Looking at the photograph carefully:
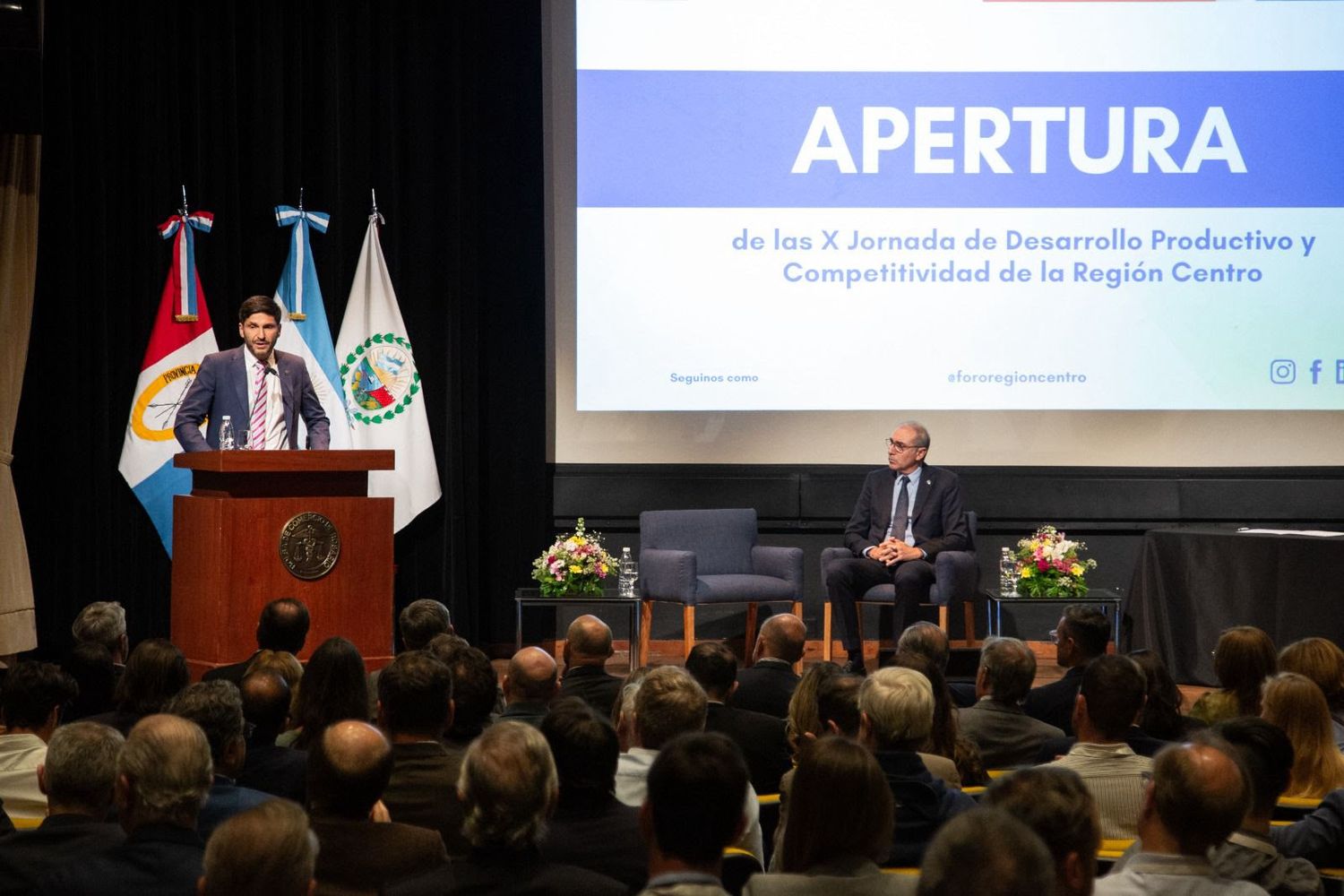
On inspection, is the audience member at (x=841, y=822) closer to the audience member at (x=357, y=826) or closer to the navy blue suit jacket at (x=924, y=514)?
the audience member at (x=357, y=826)

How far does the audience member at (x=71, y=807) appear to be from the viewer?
7.99 feet

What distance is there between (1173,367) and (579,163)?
3407mm

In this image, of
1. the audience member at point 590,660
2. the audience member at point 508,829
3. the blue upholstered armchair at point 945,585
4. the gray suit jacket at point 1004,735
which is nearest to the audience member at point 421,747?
the audience member at point 508,829

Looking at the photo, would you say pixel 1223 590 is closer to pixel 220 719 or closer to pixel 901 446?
Answer: pixel 901 446

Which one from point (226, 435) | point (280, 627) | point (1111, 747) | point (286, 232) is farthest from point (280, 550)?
point (1111, 747)

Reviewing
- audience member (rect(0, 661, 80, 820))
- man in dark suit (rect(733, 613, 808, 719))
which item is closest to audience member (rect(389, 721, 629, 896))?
Answer: audience member (rect(0, 661, 80, 820))

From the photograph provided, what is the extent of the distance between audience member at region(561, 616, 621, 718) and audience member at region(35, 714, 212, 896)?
1.81 metres

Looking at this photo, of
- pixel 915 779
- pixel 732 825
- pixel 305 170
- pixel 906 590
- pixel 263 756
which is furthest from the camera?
pixel 305 170

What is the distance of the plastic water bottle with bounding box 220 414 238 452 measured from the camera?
18.2ft

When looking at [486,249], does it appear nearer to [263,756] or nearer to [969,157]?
[969,157]

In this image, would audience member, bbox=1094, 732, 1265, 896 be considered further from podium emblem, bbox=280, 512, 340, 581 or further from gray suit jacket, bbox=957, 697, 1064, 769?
podium emblem, bbox=280, 512, 340, 581

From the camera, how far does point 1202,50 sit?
7.87 metres

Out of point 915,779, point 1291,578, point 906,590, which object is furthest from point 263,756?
point 1291,578

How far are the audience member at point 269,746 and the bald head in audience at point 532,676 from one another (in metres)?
0.61
